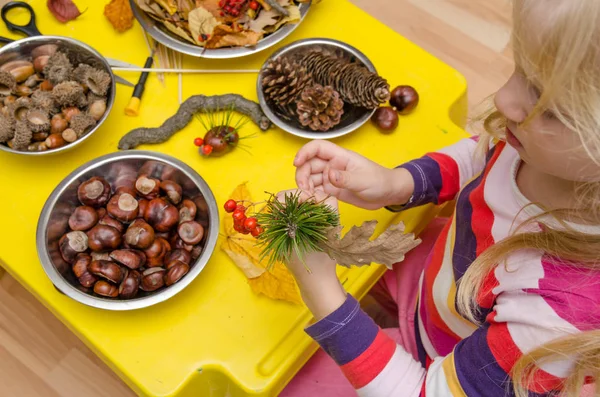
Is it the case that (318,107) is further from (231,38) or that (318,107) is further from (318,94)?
(231,38)

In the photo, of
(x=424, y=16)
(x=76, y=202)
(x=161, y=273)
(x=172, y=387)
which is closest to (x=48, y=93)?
(x=76, y=202)

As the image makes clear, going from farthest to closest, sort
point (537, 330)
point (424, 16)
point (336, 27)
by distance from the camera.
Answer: point (424, 16) < point (336, 27) < point (537, 330)

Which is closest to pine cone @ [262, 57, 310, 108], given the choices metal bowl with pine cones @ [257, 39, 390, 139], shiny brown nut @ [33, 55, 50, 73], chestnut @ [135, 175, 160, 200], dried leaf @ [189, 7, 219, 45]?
metal bowl with pine cones @ [257, 39, 390, 139]

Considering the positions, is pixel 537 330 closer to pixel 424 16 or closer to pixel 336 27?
pixel 336 27

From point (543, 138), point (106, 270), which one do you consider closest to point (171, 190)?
point (106, 270)

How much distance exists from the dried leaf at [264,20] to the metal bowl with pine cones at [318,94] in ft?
0.21

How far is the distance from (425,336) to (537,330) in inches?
9.5

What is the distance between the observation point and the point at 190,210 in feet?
2.36

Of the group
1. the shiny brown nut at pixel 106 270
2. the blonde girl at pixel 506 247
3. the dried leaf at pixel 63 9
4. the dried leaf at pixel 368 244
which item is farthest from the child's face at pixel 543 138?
the dried leaf at pixel 63 9

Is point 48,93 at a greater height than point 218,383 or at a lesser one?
greater

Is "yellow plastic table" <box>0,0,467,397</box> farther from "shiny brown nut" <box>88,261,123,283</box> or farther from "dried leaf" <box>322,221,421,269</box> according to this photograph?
"dried leaf" <box>322,221,421,269</box>

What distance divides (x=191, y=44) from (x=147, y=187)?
257 mm

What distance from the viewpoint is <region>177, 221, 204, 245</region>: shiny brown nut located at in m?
0.70

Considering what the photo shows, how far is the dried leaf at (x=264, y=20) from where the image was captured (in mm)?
850
